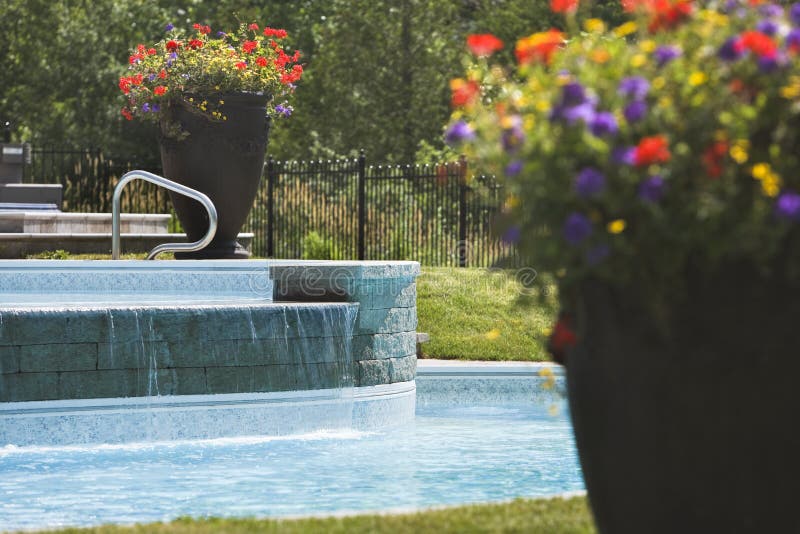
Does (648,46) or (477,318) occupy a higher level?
(648,46)

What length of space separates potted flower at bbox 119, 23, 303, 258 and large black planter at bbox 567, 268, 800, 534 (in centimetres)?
863

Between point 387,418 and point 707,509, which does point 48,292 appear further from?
point 707,509

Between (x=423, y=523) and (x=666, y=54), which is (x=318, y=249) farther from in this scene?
(x=666, y=54)

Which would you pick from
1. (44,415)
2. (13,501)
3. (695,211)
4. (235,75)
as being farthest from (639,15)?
(235,75)

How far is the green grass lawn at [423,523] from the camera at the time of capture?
4711 millimetres

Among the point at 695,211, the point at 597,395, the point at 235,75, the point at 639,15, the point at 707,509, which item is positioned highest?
the point at 235,75

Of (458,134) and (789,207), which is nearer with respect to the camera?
(789,207)

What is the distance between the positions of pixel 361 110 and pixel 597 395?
2795 centimetres

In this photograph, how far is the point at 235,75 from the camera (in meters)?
11.7

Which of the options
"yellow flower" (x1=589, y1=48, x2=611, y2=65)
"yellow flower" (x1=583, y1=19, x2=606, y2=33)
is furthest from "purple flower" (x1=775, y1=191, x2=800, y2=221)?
"yellow flower" (x1=583, y1=19, x2=606, y2=33)

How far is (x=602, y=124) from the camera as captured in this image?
321 centimetres

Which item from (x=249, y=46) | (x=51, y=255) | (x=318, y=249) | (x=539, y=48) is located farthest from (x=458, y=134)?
(x=318, y=249)

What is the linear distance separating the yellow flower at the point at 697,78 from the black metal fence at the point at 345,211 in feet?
49.5

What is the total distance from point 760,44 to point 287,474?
4.65 meters
